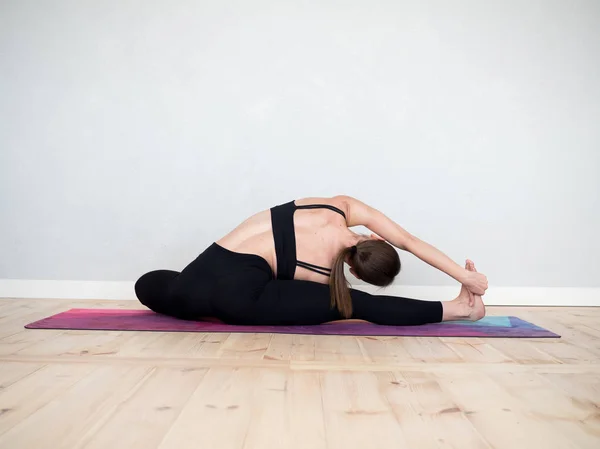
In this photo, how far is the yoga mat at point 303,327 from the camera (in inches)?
121

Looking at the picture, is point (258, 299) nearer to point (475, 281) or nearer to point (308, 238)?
point (308, 238)

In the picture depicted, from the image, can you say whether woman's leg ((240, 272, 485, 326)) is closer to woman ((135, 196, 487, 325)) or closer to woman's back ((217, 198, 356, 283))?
woman ((135, 196, 487, 325))

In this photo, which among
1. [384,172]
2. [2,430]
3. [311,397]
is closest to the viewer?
[2,430]

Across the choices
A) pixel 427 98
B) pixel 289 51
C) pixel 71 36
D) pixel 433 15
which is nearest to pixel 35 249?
pixel 71 36

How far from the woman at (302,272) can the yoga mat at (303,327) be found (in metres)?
0.05

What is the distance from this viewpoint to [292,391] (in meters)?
2.01

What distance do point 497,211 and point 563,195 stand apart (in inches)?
18.6

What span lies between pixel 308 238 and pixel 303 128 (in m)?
1.37

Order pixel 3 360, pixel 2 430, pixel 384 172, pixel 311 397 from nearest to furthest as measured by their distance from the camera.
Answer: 1. pixel 2 430
2. pixel 311 397
3. pixel 3 360
4. pixel 384 172

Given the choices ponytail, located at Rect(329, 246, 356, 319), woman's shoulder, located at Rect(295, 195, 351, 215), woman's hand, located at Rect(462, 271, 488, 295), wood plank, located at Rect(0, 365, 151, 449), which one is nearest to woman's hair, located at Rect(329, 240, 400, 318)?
ponytail, located at Rect(329, 246, 356, 319)

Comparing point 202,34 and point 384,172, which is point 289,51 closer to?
point 202,34

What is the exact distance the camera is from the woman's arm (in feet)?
10.3

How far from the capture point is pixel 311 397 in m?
1.95

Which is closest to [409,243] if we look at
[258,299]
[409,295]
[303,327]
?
[303,327]
